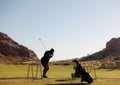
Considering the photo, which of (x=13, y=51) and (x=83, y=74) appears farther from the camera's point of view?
(x=13, y=51)

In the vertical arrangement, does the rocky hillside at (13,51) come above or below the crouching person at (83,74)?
above

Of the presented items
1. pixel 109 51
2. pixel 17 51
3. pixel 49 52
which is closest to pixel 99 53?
pixel 109 51

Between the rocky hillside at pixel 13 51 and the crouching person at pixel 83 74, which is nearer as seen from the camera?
the crouching person at pixel 83 74

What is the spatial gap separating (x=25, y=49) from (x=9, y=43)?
439 inches

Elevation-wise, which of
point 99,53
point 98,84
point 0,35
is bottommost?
point 98,84

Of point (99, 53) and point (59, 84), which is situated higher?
point (99, 53)

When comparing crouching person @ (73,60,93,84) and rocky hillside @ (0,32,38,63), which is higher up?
rocky hillside @ (0,32,38,63)

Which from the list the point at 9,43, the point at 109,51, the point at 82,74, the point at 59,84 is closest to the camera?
the point at 59,84

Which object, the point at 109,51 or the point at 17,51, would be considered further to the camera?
the point at 17,51

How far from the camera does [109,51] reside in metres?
166

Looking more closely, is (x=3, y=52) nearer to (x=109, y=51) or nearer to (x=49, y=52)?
(x=109, y=51)

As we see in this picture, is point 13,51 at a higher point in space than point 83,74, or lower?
higher

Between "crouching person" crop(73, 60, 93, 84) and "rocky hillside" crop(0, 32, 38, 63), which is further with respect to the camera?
"rocky hillside" crop(0, 32, 38, 63)

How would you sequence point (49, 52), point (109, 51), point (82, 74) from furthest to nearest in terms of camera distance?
point (109, 51) → point (49, 52) → point (82, 74)
